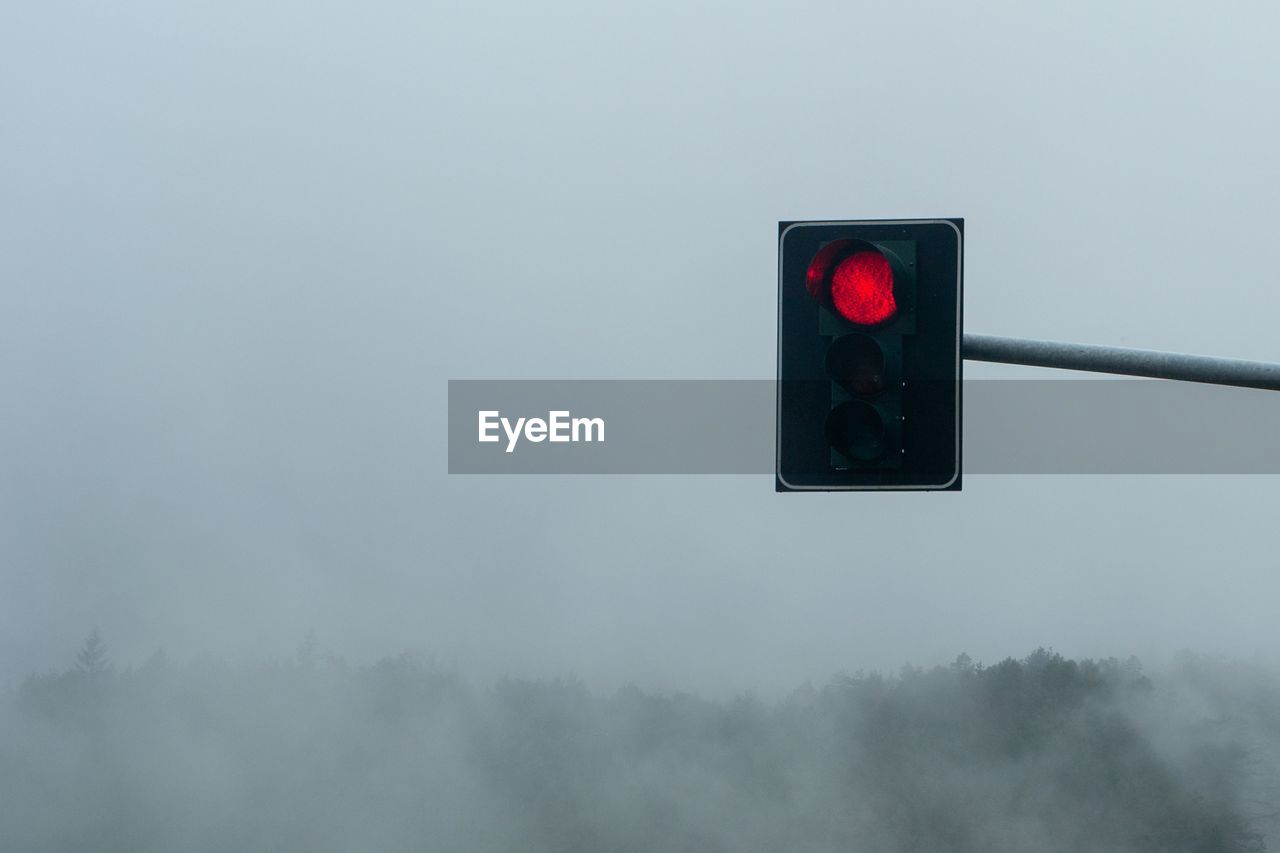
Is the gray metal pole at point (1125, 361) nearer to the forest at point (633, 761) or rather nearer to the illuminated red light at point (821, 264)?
the illuminated red light at point (821, 264)

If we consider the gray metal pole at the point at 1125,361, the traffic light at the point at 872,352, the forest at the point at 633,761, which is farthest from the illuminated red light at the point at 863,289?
the forest at the point at 633,761

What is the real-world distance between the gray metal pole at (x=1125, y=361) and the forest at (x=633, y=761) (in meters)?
161

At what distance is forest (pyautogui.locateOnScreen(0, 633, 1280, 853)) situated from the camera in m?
164

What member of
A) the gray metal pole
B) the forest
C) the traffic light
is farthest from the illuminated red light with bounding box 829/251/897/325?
the forest

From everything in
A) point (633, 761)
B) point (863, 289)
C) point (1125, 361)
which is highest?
point (863, 289)

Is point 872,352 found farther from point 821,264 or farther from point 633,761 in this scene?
point 633,761

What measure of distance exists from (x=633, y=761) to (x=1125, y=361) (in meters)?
178

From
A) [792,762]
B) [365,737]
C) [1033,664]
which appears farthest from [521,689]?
[1033,664]

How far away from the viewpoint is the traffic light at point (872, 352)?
19.2 feet

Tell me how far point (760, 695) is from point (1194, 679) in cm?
4991

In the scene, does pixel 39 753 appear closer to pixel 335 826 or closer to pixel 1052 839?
pixel 335 826

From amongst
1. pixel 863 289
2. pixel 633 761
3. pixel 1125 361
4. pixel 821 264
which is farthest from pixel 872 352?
pixel 633 761

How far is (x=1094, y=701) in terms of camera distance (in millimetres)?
166750

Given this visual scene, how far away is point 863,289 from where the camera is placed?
588cm
